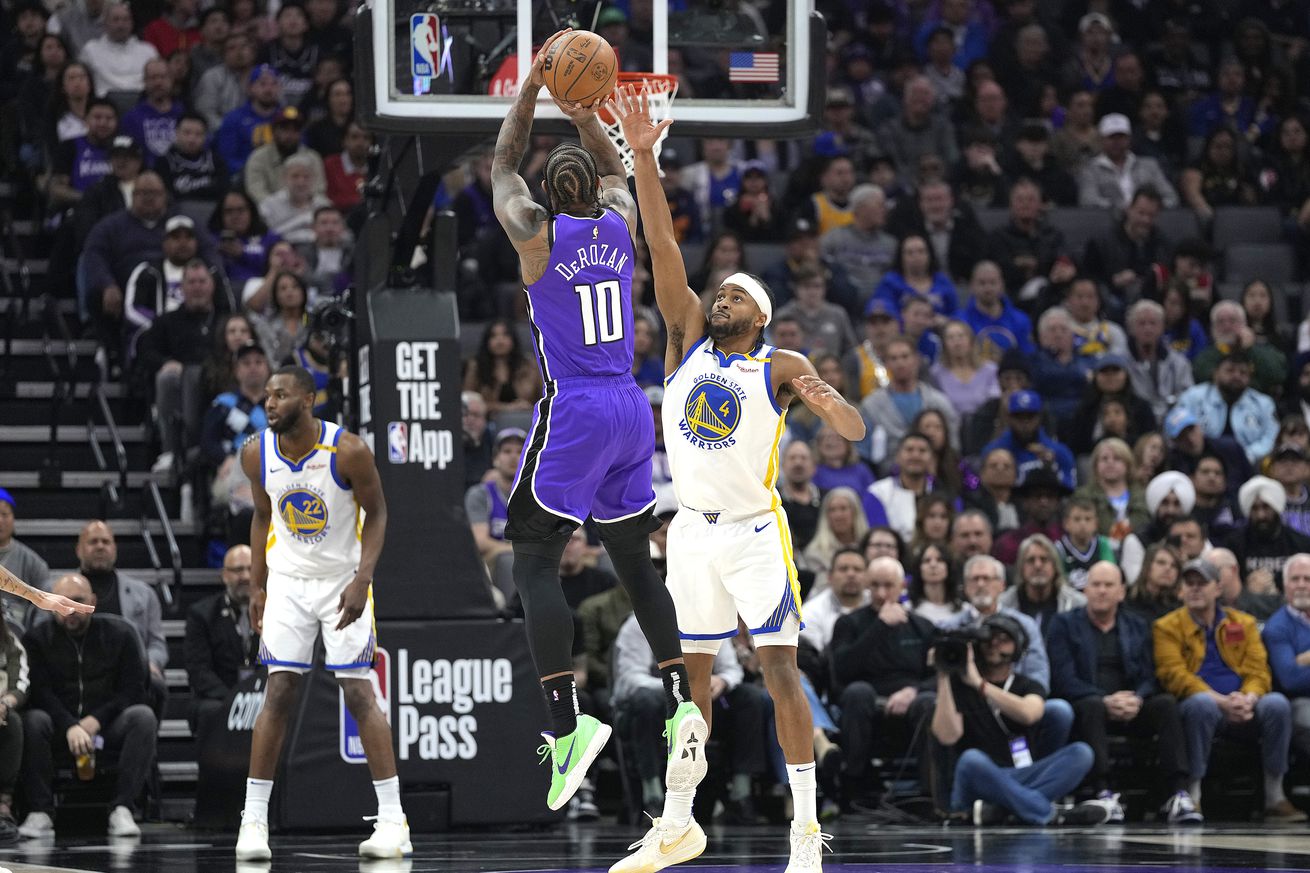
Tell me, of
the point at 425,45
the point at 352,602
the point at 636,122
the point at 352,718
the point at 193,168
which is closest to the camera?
the point at 636,122

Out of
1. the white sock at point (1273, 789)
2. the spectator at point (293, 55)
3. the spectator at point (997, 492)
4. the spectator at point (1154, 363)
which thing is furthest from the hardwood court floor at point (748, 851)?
the spectator at point (293, 55)

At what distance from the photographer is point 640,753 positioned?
464 inches

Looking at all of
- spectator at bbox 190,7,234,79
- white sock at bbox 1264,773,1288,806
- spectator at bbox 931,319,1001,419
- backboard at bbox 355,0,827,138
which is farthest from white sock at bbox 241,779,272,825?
spectator at bbox 190,7,234,79

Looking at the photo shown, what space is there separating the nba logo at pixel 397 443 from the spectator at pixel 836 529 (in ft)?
11.3

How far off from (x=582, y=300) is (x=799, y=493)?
6.31 meters

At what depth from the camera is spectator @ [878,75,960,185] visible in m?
18.0

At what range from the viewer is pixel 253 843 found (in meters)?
8.94

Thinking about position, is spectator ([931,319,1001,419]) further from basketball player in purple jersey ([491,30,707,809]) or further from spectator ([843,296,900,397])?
basketball player in purple jersey ([491,30,707,809])

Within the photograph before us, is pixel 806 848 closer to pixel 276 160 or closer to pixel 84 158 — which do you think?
pixel 276 160

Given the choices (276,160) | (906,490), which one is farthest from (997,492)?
(276,160)

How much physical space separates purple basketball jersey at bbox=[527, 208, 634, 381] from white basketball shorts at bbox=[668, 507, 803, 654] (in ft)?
2.70

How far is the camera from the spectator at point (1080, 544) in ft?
43.9

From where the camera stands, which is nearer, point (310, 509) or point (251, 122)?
point (310, 509)

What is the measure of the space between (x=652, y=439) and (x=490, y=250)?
8.11 meters
